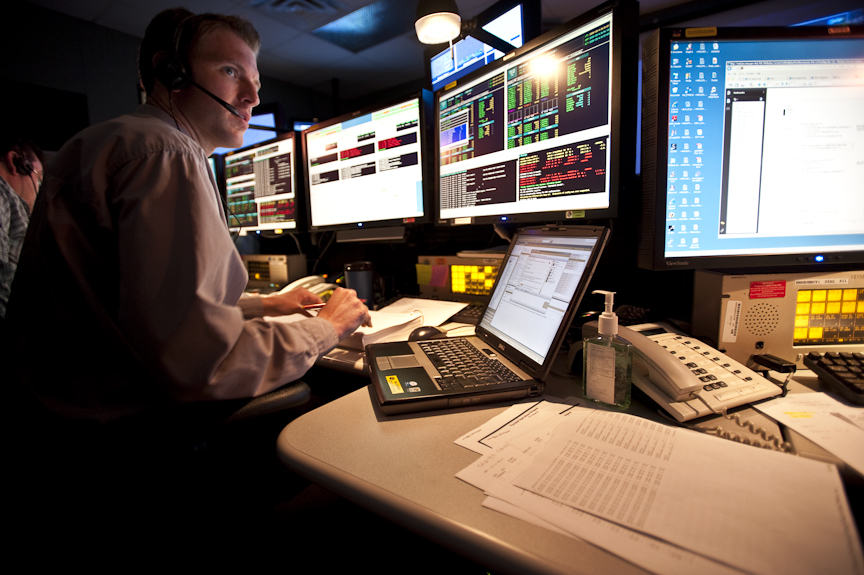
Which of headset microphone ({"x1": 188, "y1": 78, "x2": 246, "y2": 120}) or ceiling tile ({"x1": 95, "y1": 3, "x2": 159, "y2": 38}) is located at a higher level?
ceiling tile ({"x1": 95, "y1": 3, "x2": 159, "y2": 38})

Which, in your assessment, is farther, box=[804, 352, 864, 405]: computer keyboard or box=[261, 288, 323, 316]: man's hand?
box=[261, 288, 323, 316]: man's hand

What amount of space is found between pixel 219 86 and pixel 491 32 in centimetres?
143

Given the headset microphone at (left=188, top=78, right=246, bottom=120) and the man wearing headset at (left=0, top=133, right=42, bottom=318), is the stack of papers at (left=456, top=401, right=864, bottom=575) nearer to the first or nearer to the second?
the headset microphone at (left=188, top=78, right=246, bottom=120)

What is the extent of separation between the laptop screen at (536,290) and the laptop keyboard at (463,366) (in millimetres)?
60

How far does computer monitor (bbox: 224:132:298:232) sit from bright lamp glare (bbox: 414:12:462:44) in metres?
0.76

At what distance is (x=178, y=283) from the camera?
59cm

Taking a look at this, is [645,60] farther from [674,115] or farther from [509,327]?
[509,327]

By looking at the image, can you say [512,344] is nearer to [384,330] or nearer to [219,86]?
[384,330]

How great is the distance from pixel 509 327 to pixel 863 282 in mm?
656

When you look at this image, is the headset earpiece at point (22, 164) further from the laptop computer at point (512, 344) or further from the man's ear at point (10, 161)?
the laptop computer at point (512, 344)

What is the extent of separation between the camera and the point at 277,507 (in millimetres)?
957

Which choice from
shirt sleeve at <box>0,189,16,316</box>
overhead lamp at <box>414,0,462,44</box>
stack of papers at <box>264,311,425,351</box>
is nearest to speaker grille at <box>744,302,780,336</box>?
stack of papers at <box>264,311,425,351</box>

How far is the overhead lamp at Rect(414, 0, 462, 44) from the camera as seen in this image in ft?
3.99

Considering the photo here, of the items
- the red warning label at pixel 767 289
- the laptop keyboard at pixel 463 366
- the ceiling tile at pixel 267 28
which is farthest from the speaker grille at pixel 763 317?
the ceiling tile at pixel 267 28
